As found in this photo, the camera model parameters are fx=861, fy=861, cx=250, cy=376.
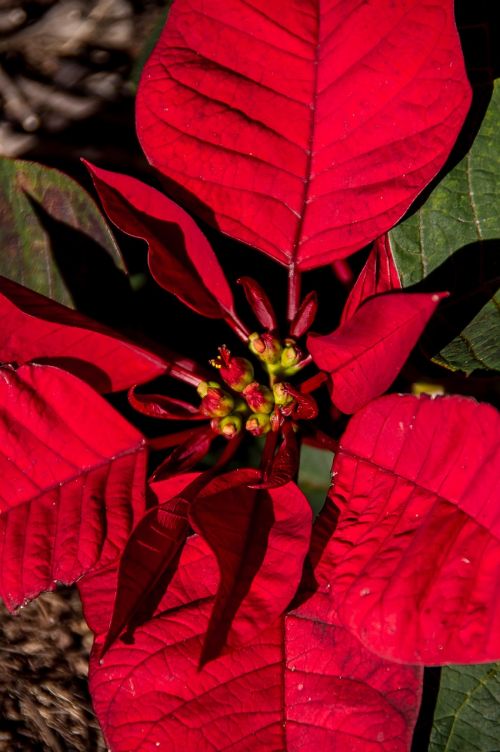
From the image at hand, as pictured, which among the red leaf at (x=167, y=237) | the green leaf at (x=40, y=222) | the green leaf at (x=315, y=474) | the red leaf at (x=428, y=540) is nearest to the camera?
the red leaf at (x=428, y=540)

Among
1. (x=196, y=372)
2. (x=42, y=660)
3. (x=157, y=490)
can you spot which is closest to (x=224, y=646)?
(x=157, y=490)

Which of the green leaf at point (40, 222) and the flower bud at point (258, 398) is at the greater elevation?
the green leaf at point (40, 222)

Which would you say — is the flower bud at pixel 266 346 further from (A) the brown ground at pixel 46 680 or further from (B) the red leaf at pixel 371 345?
(A) the brown ground at pixel 46 680

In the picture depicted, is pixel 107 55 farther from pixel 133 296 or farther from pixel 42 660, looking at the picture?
pixel 42 660

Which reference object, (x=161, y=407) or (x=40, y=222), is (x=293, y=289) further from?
(x=40, y=222)

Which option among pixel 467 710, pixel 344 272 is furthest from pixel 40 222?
pixel 467 710

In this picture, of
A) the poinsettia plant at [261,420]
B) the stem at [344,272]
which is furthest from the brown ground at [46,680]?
the stem at [344,272]

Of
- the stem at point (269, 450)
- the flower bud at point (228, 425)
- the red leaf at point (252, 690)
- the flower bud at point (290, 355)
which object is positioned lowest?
the red leaf at point (252, 690)
